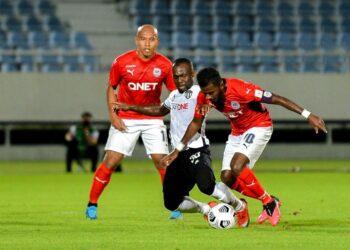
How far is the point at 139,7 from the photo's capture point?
36.1 m

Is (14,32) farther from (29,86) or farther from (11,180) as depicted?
(11,180)

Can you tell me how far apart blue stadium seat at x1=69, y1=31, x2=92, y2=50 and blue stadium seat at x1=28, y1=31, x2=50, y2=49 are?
74cm

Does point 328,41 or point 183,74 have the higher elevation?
point 183,74

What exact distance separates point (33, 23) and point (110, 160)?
20807 millimetres

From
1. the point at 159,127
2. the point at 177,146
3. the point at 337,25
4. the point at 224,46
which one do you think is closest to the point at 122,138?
the point at 159,127

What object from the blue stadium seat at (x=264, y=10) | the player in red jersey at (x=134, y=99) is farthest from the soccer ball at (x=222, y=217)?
the blue stadium seat at (x=264, y=10)

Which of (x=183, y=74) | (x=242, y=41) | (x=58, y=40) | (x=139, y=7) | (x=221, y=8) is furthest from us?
(x=221, y=8)

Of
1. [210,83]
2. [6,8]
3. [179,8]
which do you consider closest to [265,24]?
[179,8]

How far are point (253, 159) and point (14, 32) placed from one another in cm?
2138

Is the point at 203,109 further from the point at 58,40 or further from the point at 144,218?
the point at 58,40

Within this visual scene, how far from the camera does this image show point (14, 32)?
110 ft

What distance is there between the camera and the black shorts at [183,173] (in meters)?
12.7

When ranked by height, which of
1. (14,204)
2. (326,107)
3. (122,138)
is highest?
(122,138)

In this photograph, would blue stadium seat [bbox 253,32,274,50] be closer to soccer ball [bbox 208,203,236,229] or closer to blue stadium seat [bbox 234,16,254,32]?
blue stadium seat [bbox 234,16,254,32]
